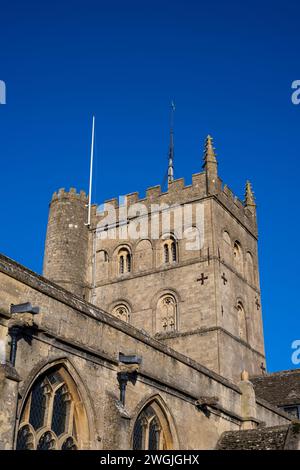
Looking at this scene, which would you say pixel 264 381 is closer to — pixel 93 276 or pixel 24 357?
pixel 93 276

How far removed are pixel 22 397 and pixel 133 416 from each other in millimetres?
4352

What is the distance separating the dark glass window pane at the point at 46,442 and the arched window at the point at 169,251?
936 inches

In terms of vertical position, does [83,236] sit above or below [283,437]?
above

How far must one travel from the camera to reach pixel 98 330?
671 inches

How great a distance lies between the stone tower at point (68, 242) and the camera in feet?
129

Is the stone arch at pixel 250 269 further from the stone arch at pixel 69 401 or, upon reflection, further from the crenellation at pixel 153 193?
the stone arch at pixel 69 401

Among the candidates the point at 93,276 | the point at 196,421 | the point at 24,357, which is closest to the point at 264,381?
the point at 93,276

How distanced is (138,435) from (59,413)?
3252 millimetres

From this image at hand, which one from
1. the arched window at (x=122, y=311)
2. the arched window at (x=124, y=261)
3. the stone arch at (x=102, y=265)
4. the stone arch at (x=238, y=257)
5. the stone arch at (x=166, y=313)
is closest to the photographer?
the stone arch at (x=166, y=313)

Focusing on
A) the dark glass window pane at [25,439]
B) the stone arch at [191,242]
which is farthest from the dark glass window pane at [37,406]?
the stone arch at [191,242]

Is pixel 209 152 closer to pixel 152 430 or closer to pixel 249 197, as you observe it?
pixel 249 197

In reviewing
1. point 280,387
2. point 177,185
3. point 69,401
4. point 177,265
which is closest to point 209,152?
point 177,185

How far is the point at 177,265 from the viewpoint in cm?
3756

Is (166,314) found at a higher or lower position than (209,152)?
lower
